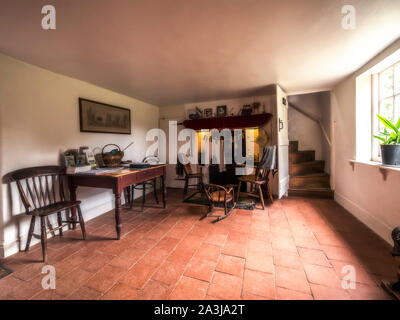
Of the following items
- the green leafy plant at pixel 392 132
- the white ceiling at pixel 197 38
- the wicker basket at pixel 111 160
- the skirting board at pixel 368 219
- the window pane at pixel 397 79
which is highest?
the white ceiling at pixel 197 38

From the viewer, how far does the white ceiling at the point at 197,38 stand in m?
1.37

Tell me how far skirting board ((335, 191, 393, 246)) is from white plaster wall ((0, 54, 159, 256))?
4.29m

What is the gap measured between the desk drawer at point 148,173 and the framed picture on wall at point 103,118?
1266 mm

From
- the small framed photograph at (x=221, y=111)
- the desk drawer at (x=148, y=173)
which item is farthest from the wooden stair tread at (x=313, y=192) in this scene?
the desk drawer at (x=148, y=173)

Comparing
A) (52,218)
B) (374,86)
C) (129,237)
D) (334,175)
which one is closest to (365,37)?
(374,86)

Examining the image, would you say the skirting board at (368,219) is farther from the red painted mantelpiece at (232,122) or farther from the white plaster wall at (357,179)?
the red painted mantelpiece at (232,122)

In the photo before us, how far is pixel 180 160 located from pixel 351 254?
3688 millimetres

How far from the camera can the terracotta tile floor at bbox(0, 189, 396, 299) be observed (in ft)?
4.62

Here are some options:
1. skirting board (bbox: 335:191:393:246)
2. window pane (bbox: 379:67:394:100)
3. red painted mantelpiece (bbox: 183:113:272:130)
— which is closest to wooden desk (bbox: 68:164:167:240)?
red painted mantelpiece (bbox: 183:113:272:130)

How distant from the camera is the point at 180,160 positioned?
462cm

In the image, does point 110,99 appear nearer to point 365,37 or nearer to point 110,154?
point 110,154

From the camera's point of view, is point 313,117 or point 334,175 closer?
point 334,175

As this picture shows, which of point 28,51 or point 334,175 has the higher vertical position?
point 28,51
